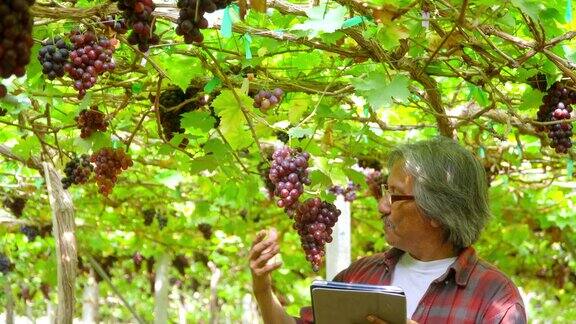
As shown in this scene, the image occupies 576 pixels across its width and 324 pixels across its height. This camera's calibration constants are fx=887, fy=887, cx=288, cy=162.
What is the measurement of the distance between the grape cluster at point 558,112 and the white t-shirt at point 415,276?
945mm

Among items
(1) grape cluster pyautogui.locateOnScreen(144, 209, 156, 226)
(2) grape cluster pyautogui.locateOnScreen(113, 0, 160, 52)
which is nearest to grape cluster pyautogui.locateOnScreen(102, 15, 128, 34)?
(2) grape cluster pyautogui.locateOnScreen(113, 0, 160, 52)

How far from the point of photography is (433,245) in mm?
2811

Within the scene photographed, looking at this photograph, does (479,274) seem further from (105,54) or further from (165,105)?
(165,105)

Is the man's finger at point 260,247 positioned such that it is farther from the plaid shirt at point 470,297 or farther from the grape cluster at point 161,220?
the grape cluster at point 161,220

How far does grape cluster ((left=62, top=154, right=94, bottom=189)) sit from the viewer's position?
470 centimetres

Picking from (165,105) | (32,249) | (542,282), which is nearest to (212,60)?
(165,105)

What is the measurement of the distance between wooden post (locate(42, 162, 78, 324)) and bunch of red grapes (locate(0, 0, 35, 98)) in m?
2.36

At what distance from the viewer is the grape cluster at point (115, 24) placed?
7.72 ft

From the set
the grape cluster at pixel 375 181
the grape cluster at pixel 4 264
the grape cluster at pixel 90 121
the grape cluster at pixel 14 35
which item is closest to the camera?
the grape cluster at pixel 14 35

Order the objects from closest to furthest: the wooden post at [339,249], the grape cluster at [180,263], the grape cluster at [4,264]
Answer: the wooden post at [339,249] < the grape cluster at [4,264] < the grape cluster at [180,263]

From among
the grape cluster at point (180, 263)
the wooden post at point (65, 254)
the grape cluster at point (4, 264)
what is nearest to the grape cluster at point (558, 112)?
the wooden post at point (65, 254)

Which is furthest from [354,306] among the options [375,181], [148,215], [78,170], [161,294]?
[161,294]

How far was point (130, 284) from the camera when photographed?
18.0 meters

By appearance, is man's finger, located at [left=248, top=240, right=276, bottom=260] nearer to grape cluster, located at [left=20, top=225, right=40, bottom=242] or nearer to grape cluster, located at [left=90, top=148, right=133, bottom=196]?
grape cluster, located at [left=90, top=148, right=133, bottom=196]
